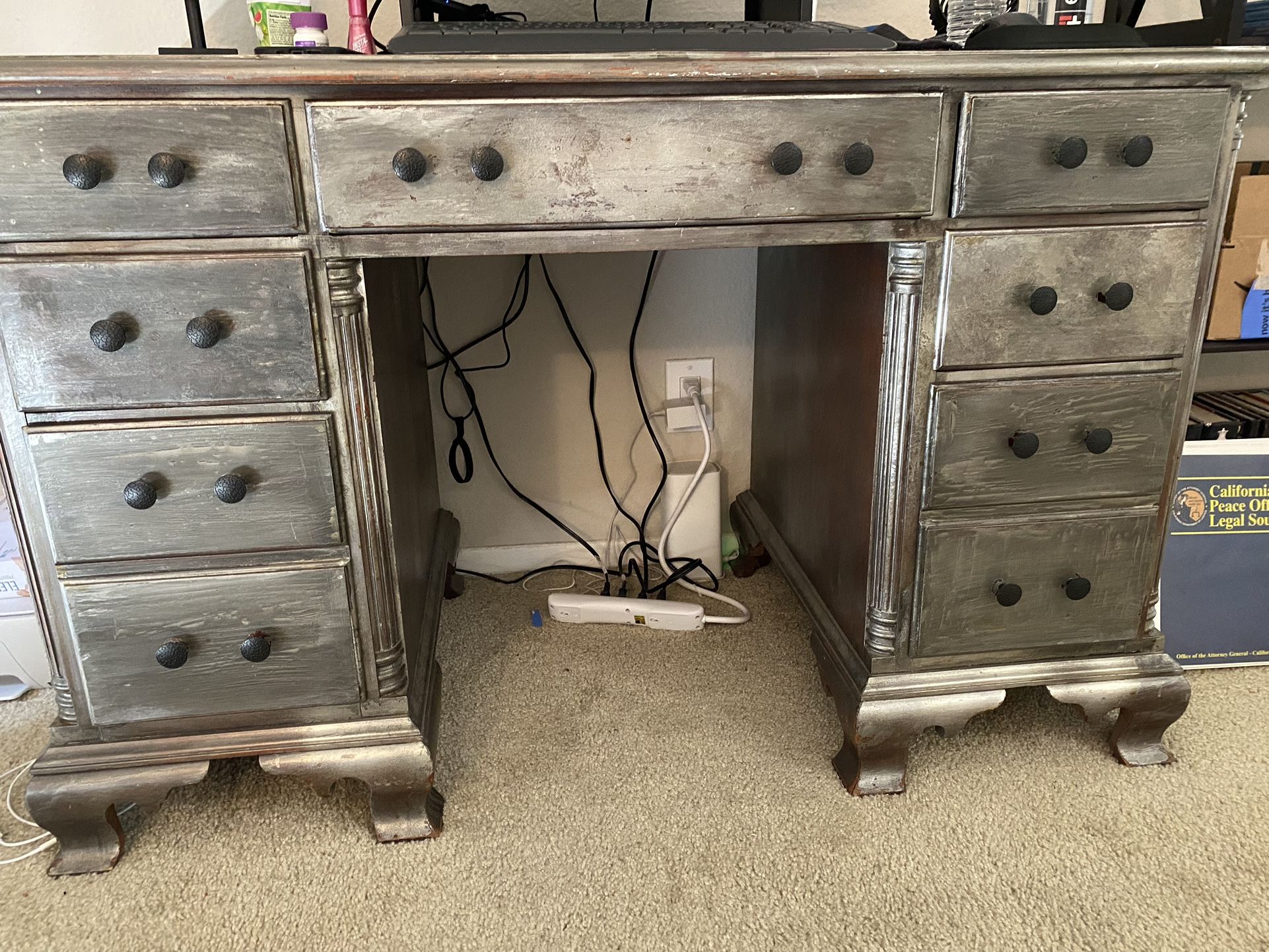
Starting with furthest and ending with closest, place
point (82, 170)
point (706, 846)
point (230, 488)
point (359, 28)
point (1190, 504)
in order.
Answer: point (1190, 504)
point (359, 28)
point (706, 846)
point (230, 488)
point (82, 170)

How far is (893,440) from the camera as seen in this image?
0.95 m

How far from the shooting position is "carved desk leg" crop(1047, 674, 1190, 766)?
1.05 metres

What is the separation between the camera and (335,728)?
3.15ft

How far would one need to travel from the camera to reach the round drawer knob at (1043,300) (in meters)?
0.89

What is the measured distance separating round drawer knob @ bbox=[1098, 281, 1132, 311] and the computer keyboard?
0.33 metres

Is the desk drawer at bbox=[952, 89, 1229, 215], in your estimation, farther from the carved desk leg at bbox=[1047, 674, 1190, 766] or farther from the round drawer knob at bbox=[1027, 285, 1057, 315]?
the carved desk leg at bbox=[1047, 674, 1190, 766]

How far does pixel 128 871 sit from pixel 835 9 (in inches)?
57.2

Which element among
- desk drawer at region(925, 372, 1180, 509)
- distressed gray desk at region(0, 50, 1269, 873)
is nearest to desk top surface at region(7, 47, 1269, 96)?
distressed gray desk at region(0, 50, 1269, 873)

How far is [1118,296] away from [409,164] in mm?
695

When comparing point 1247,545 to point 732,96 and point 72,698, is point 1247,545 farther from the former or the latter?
point 72,698

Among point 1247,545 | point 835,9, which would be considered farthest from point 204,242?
point 1247,545

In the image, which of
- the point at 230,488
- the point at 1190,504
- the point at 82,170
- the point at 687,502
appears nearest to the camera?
the point at 82,170

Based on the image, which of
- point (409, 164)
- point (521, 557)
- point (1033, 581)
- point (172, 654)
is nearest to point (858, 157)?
point (409, 164)

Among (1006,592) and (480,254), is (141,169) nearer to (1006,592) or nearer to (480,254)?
(480,254)
